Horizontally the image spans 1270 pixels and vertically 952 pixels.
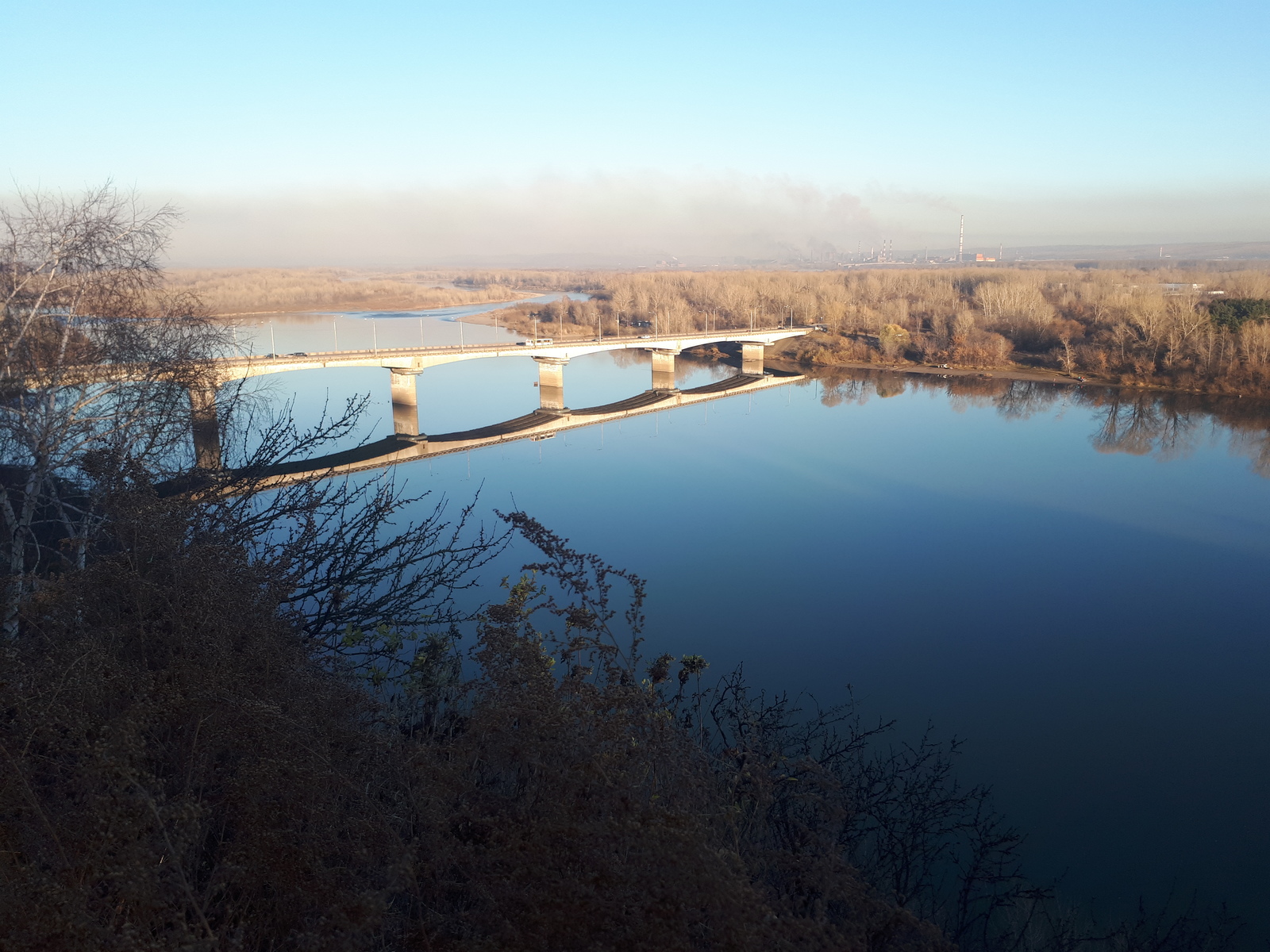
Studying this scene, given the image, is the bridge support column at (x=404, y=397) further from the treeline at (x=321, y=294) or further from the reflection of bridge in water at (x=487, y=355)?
the treeline at (x=321, y=294)

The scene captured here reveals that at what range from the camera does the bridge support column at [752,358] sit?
1445 inches

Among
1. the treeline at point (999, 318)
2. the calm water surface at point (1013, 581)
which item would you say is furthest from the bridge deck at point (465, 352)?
the treeline at point (999, 318)

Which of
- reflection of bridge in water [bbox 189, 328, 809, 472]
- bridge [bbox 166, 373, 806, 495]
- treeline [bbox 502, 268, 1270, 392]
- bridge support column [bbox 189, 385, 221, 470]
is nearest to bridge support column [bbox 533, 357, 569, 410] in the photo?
reflection of bridge in water [bbox 189, 328, 809, 472]

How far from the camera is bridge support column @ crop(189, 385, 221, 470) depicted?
5988 mm

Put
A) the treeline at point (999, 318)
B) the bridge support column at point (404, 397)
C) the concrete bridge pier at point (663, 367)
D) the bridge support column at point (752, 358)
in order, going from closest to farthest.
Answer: the bridge support column at point (404, 397) → the treeline at point (999, 318) → the concrete bridge pier at point (663, 367) → the bridge support column at point (752, 358)

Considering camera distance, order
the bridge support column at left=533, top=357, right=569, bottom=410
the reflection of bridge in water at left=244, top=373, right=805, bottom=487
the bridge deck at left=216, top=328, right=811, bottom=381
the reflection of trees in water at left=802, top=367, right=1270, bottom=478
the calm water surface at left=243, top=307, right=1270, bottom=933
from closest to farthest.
Answer: the calm water surface at left=243, top=307, right=1270, bottom=933
the reflection of bridge in water at left=244, top=373, right=805, bottom=487
the reflection of trees in water at left=802, top=367, right=1270, bottom=478
the bridge deck at left=216, top=328, right=811, bottom=381
the bridge support column at left=533, top=357, right=569, bottom=410

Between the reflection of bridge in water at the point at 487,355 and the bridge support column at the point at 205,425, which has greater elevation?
the bridge support column at the point at 205,425

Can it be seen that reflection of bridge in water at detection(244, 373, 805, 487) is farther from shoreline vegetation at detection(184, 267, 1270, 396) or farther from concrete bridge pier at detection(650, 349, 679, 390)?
shoreline vegetation at detection(184, 267, 1270, 396)

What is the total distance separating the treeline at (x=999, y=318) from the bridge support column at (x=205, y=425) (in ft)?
92.4

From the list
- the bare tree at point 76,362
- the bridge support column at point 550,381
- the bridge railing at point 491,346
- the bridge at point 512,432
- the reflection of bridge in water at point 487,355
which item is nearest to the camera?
the bare tree at point 76,362

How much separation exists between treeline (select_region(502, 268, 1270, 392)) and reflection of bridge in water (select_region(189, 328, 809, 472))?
7.73 m

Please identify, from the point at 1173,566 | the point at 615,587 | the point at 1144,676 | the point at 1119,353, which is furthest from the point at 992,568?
the point at 1119,353

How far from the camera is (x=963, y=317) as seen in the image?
37750 mm

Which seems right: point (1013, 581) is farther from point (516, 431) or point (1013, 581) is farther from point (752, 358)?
point (752, 358)
